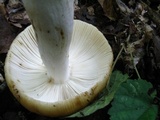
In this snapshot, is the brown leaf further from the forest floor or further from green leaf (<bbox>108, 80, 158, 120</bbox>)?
green leaf (<bbox>108, 80, 158, 120</bbox>)

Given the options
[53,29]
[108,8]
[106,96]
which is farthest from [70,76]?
[108,8]

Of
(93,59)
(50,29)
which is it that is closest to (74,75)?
(93,59)

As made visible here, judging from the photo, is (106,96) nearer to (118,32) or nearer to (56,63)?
(56,63)

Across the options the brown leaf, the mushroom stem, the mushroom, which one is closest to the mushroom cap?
the mushroom

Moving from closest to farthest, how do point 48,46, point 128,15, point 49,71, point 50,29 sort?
point 50,29
point 48,46
point 49,71
point 128,15

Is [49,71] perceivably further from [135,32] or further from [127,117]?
[135,32]

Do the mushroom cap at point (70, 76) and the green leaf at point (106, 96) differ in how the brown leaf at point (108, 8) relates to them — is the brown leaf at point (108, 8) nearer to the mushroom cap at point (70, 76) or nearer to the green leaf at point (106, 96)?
the mushroom cap at point (70, 76)

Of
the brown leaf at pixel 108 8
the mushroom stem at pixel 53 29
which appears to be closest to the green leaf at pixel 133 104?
the mushroom stem at pixel 53 29
